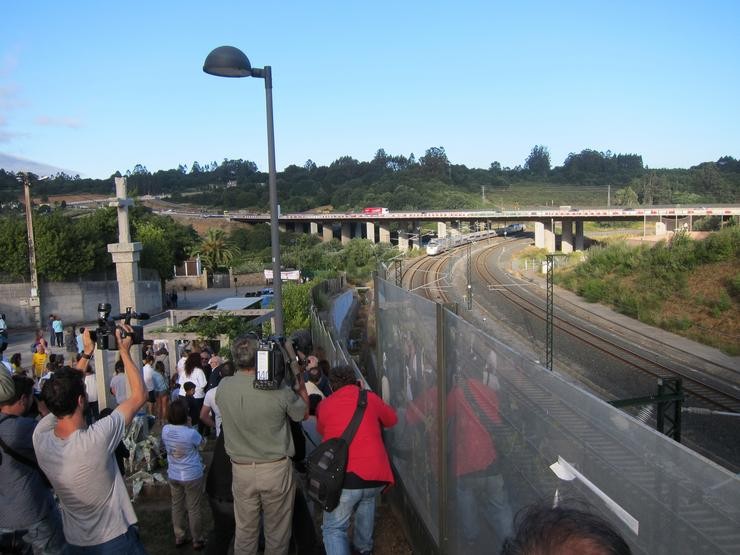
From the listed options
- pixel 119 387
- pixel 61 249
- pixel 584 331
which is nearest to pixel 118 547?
pixel 119 387

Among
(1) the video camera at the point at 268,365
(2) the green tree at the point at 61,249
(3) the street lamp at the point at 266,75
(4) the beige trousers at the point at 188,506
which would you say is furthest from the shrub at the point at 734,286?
(2) the green tree at the point at 61,249

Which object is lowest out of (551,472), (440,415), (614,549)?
(440,415)

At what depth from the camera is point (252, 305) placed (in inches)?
854

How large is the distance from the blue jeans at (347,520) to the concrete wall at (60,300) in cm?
3325

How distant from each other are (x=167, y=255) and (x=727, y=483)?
4916 centimetres

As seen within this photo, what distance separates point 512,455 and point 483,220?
89677mm

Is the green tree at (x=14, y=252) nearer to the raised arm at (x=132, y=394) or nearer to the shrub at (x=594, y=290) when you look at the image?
the shrub at (x=594, y=290)

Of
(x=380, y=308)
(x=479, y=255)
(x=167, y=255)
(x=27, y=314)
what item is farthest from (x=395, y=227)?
(x=380, y=308)

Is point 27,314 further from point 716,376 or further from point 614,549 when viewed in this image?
point 614,549

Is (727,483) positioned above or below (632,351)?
above

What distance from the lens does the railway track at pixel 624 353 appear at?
61.4 ft

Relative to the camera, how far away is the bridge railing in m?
1.70

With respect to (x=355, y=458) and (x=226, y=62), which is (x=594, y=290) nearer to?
(x=226, y=62)

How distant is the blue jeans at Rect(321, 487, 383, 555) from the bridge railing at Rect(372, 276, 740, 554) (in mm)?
457
